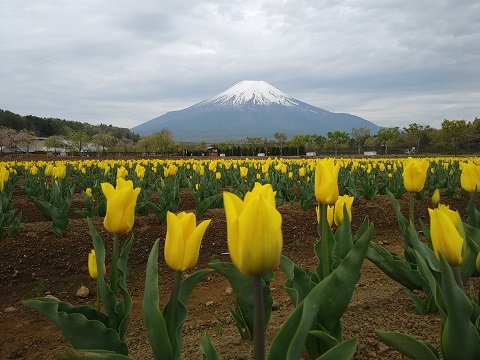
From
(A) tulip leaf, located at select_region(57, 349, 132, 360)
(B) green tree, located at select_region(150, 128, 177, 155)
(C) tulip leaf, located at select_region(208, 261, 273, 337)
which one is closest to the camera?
(A) tulip leaf, located at select_region(57, 349, 132, 360)

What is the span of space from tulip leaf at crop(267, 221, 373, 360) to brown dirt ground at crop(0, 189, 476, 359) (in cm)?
59

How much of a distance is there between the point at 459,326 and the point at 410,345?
A: 179mm

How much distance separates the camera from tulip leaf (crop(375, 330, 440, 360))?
131 centimetres

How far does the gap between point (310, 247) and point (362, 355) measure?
353cm

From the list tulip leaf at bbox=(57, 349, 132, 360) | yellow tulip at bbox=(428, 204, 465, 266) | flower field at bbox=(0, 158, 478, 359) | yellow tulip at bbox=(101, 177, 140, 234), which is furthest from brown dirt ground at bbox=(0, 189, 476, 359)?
tulip leaf at bbox=(57, 349, 132, 360)

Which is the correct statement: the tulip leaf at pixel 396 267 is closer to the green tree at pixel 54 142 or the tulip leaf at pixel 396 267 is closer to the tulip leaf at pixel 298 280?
the tulip leaf at pixel 298 280

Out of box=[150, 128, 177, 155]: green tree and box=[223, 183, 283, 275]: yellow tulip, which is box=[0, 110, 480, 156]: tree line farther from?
box=[223, 183, 283, 275]: yellow tulip

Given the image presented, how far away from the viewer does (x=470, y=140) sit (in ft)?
185

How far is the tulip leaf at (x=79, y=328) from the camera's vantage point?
1.48 meters

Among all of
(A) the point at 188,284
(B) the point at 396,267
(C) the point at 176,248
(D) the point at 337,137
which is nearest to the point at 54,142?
(D) the point at 337,137

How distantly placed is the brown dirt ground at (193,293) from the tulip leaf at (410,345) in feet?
2.10

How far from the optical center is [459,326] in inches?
52.5

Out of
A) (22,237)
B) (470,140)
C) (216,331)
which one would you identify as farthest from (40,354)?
(470,140)

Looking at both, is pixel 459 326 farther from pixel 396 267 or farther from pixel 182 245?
pixel 396 267
